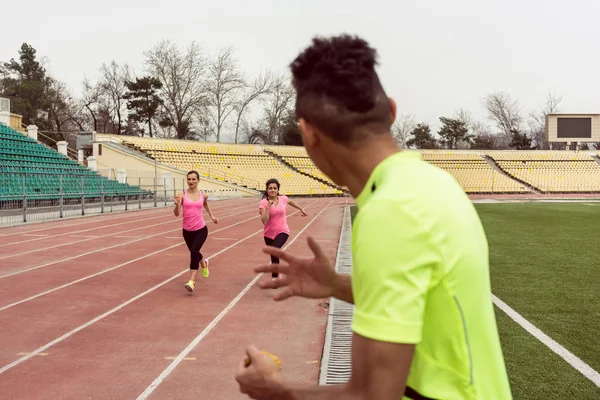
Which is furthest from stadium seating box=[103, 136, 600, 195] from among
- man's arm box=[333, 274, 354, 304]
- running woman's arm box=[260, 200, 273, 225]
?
man's arm box=[333, 274, 354, 304]

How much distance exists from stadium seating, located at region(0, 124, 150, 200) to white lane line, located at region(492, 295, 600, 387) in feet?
56.6

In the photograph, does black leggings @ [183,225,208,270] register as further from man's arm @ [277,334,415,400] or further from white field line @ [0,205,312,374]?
man's arm @ [277,334,415,400]

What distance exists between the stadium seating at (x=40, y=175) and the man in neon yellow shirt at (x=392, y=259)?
65.3 feet

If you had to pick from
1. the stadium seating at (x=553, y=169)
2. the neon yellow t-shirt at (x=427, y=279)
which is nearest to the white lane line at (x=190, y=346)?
the neon yellow t-shirt at (x=427, y=279)

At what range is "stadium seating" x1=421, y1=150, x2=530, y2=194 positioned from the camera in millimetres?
53219

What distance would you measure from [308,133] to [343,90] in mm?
150

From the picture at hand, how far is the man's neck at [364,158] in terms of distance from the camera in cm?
127

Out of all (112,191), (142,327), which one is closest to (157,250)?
(142,327)

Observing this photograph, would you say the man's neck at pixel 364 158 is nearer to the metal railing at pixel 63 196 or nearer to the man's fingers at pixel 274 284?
the man's fingers at pixel 274 284

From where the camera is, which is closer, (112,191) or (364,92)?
(364,92)

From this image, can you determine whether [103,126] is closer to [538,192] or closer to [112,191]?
[112,191]

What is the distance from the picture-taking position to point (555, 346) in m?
5.23

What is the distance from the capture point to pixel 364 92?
1223mm

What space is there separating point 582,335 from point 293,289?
5.01 m
